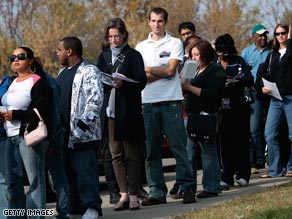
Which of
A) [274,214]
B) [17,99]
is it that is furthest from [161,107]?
[274,214]

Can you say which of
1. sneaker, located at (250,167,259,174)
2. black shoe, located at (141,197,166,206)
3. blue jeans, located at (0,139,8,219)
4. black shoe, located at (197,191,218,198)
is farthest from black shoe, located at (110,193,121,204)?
sneaker, located at (250,167,259,174)

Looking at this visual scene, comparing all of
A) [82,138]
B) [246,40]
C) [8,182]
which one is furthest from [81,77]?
[246,40]

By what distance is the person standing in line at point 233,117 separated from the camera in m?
13.2

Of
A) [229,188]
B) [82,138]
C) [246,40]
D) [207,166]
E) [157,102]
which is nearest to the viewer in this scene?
[82,138]

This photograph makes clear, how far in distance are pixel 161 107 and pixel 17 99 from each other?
2.39 m

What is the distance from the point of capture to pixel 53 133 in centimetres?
962

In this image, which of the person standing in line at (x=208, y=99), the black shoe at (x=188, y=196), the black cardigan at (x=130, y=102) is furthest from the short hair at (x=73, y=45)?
the black shoe at (x=188, y=196)

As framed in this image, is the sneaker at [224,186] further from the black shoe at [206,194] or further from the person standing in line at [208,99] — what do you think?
the black shoe at [206,194]

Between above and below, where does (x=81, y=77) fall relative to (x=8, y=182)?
above

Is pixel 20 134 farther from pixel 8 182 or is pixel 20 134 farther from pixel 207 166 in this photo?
pixel 207 166

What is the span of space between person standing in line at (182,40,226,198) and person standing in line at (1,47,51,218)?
2.93 metres

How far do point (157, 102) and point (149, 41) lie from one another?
76cm

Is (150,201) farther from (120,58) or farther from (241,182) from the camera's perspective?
(241,182)

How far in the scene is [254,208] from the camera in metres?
9.81
